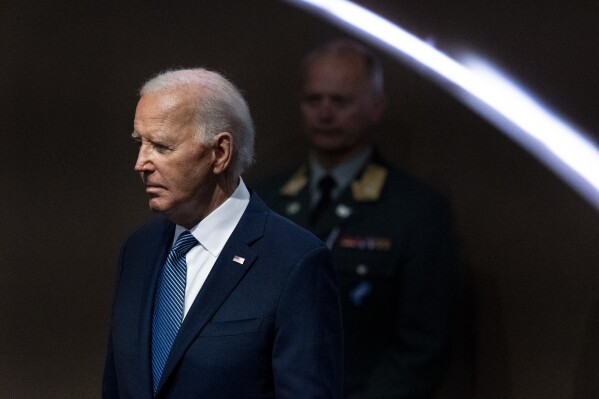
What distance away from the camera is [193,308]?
176 cm

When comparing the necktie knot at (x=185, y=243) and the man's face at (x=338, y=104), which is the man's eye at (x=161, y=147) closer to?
the necktie knot at (x=185, y=243)

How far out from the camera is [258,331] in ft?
5.64

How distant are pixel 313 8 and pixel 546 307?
0.98m

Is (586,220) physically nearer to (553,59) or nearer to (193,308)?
(553,59)

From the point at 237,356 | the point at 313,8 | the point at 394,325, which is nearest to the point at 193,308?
the point at 237,356

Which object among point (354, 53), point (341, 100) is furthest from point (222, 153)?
point (354, 53)

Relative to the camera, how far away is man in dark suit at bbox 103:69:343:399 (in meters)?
1.72

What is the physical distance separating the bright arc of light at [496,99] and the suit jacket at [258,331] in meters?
0.94

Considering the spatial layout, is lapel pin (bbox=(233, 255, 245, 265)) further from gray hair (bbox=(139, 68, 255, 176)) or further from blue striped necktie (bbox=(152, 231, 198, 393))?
gray hair (bbox=(139, 68, 255, 176))

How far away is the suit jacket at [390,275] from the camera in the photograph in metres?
2.51

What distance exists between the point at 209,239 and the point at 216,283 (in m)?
0.10

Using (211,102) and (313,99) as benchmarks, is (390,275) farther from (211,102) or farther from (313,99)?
(211,102)

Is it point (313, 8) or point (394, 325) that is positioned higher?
point (313, 8)

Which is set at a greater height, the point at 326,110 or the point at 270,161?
the point at 326,110
